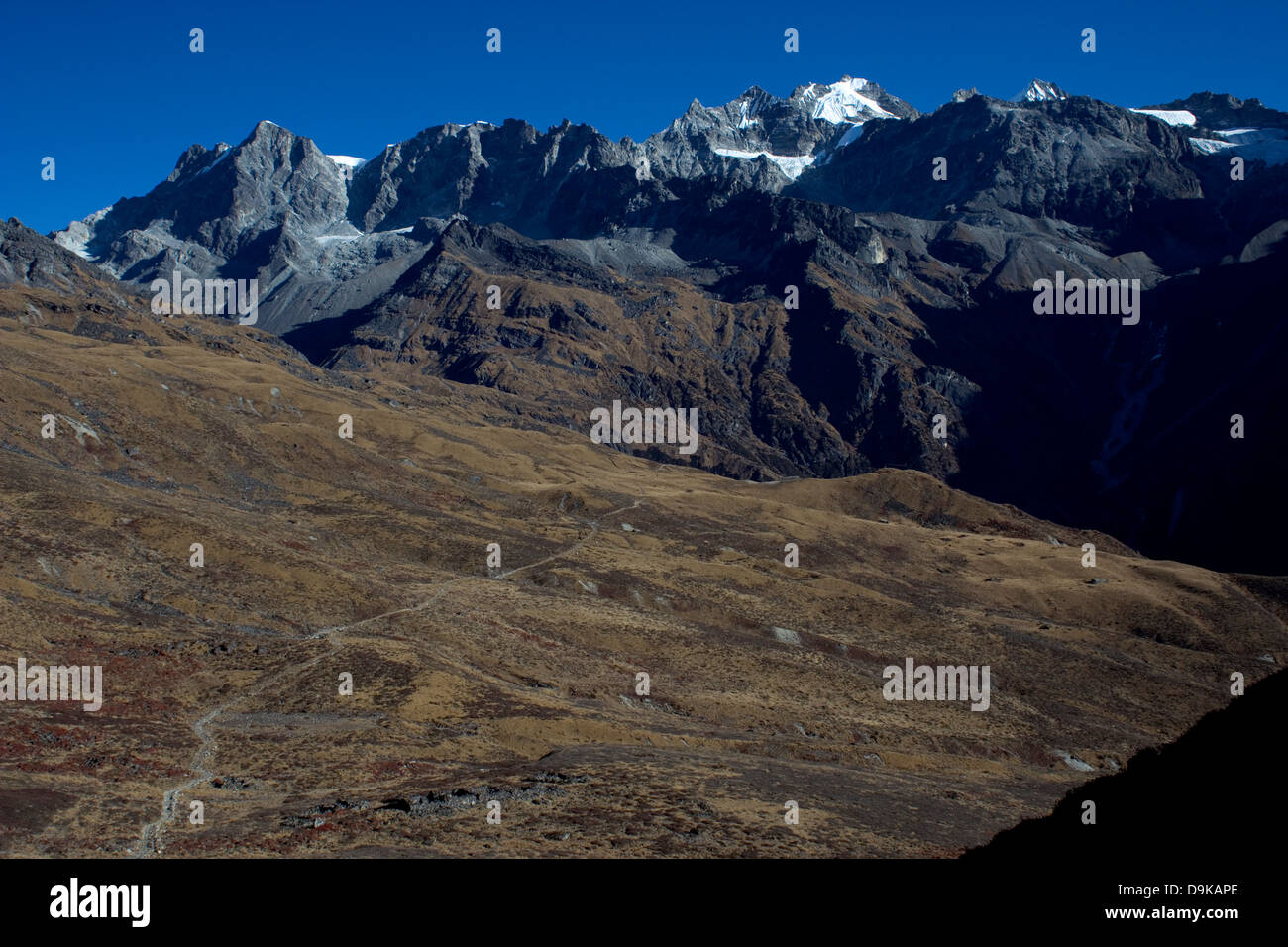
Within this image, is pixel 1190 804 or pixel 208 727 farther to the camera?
pixel 208 727

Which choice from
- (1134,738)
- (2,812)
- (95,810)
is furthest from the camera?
(1134,738)

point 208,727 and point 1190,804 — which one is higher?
point 208,727

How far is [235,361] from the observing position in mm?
183500

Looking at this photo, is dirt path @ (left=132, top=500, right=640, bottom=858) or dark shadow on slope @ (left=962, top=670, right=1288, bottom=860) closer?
dark shadow on slope @ (left=962, top=670, right=1288, bottom=860)

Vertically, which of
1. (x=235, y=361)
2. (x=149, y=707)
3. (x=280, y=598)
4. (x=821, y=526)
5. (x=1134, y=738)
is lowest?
(x=1134, y=738)

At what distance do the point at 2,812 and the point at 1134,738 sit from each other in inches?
3240

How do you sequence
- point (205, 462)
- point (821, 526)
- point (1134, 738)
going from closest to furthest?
point (1134, 738) < point (205, 462) < point (821, 526)

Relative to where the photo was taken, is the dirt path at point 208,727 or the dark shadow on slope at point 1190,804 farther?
the dirt path at point 208,727
